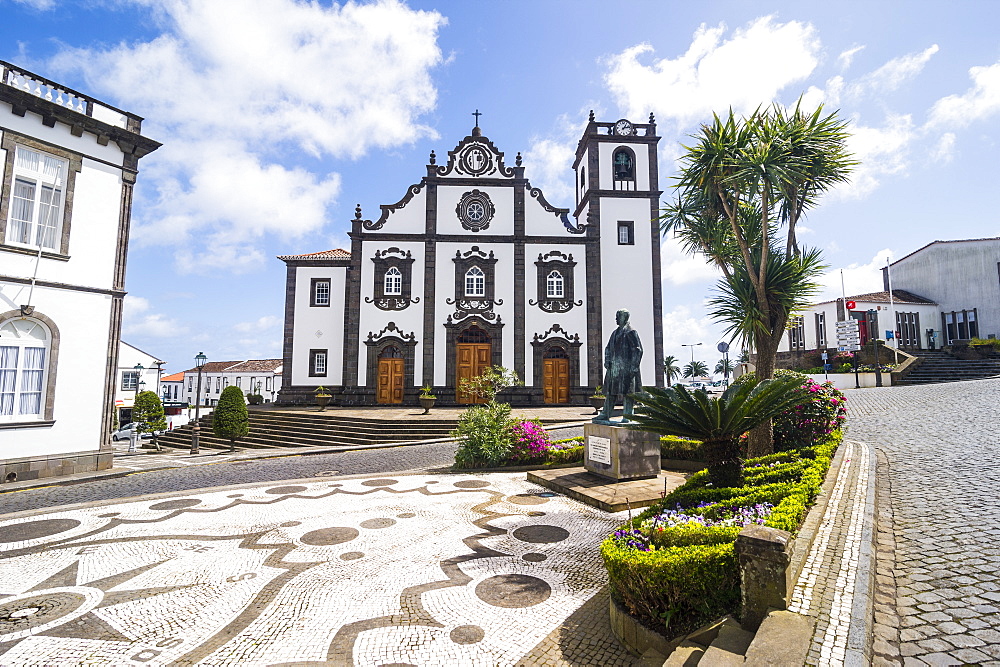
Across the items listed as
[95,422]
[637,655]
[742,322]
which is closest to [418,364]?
[95,422]

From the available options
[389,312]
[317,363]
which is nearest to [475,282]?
[389,312]

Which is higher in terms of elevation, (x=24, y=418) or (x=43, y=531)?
(x=24, y=418)

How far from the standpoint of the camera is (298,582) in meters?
4.98

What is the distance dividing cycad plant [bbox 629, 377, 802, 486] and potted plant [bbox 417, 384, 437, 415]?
15.8 metres

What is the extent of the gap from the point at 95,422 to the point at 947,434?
1993 centimetres

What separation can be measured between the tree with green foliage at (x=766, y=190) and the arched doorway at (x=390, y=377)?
17.5 meters

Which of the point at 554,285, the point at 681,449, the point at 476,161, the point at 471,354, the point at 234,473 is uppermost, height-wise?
the point at 476,161

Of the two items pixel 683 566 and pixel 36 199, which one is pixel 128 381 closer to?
pixel 36 199

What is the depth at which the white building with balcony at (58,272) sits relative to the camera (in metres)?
11.0

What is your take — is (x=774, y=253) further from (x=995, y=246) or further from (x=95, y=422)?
(x=995, y=246)

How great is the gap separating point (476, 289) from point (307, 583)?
20.9 meters

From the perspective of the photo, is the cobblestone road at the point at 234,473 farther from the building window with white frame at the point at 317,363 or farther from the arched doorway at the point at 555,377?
the building window with white frame at the point at 317,363

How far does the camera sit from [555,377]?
24828 mm

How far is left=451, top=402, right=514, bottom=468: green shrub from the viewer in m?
11.2
